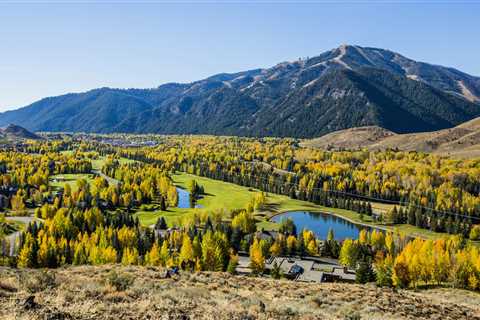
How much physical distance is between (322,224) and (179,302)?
114 metres

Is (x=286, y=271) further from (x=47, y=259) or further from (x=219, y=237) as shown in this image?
(x=47, y=259)

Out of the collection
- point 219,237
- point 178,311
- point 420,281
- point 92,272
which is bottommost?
point 420,281

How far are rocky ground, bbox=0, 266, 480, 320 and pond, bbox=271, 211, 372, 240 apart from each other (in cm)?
7802

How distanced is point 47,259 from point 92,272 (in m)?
38.5

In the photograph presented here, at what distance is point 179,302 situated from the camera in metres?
25.9

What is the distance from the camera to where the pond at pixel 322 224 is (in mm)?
121688

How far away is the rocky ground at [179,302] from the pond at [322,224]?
7802cm

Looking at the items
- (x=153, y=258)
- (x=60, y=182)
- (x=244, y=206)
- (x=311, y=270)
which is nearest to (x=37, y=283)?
(x=153, y=258)

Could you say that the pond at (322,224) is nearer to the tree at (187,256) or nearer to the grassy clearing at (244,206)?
the grassy clearing at (244,206)

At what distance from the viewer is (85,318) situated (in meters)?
20.2

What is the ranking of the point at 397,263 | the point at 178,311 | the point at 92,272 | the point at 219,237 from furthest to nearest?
the point at 219,237
the point at 397,263
the point at 92,272
the point at 178,311

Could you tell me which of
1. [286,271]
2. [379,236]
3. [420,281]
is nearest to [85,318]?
[286,271]

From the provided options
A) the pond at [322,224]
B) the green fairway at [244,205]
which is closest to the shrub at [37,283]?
the green fairway at [244,205]

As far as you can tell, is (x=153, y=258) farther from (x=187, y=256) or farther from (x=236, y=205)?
(x=236, y=205)
